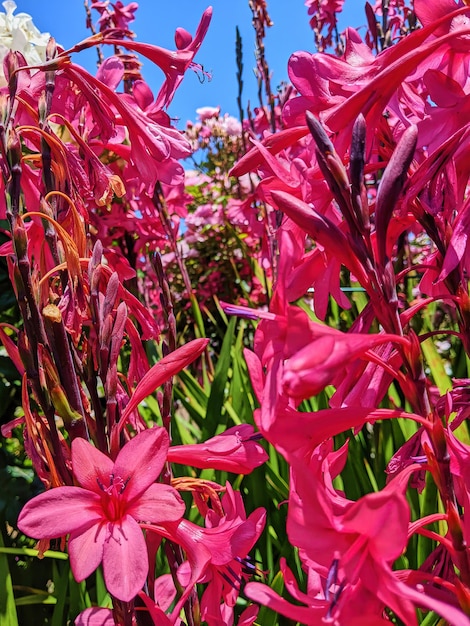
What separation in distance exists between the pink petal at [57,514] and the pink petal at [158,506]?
44mm

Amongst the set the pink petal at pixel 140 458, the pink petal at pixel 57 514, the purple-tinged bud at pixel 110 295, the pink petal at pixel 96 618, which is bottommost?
the pink petal at pixel 96 618

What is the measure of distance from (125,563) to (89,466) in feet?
0.34

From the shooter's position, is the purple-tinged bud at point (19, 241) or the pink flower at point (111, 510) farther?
the purple-tinged bud at point (19, 241)

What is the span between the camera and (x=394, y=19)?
9.02 ft

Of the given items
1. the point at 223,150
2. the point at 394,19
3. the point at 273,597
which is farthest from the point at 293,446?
the point at 223,150

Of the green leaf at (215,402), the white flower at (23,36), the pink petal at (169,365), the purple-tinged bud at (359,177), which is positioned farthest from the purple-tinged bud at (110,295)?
the white flower at (23,36)

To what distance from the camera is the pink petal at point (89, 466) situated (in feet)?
1.83

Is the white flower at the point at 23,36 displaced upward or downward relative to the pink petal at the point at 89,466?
upward

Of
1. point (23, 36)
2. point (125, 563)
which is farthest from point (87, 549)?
point (23, 36)

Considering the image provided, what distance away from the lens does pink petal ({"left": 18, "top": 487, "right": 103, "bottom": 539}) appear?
0.51 m

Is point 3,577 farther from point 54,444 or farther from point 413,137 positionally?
point 413,137

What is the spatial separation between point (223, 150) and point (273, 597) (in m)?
5.63

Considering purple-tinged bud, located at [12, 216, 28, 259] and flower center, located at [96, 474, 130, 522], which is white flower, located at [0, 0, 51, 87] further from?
flower center, located at [96, 474, 130, 522]

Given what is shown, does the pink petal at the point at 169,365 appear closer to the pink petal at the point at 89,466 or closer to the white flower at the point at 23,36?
the pink petal at the point at 89,466
